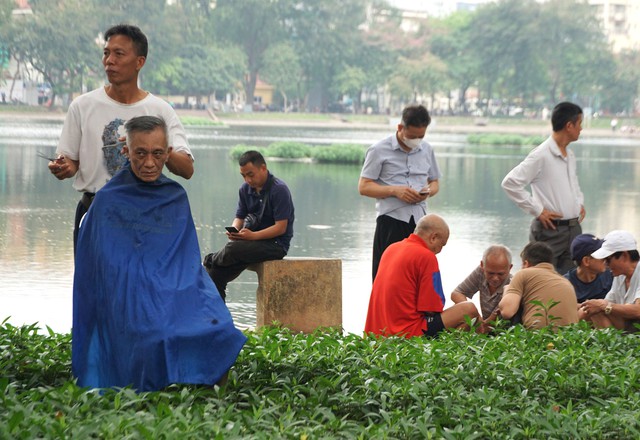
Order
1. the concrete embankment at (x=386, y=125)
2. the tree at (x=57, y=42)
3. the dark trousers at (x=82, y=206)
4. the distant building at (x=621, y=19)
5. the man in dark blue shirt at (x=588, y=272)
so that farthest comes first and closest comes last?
1. the distant building at (x=621, y=19)
2. the concrete embankment at (x=386, y=125)
3. the tree at (x=57, y=42)
4. the man in dark blue shirt at (x=588, y=272)
5. the dark trousers at (x=82, y=206)

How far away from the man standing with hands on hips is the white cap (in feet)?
2.97

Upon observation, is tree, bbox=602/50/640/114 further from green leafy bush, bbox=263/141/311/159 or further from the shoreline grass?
the shoreline grass

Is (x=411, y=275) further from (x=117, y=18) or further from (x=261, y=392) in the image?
(x=117, y=18)

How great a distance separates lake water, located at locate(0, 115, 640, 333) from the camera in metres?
Result: 8.61

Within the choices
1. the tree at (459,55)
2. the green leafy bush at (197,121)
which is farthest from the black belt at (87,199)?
the tree at (459,55)

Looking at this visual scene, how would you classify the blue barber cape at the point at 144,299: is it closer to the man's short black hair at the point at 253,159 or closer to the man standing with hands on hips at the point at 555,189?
the man's short black hair at the point at 253,159

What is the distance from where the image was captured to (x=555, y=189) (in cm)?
695

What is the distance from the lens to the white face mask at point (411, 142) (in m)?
6.74

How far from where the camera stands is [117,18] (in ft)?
208

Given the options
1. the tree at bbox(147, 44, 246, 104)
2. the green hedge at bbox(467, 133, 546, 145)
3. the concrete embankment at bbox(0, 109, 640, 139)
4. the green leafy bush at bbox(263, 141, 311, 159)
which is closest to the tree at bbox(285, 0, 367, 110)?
the concrete embankment at bbox(0, 109, 640, 139)

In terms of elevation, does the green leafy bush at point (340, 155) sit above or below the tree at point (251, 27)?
below

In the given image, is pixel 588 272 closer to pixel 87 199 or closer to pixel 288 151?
pixel 87 199

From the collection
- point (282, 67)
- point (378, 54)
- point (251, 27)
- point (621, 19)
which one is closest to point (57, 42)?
point (282, 67)

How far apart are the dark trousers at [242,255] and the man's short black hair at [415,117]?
→ 1088 millimetres
